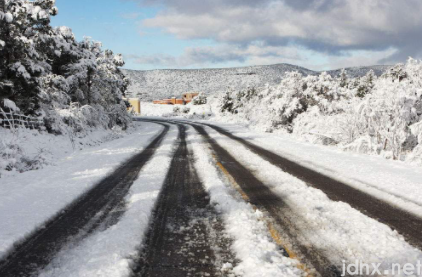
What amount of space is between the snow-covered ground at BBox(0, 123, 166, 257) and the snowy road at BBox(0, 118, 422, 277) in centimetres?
8

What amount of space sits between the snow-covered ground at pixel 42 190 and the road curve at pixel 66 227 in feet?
0.59

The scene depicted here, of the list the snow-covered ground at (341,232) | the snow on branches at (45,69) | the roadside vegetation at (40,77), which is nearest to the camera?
the snow-covered ground at (341,232)

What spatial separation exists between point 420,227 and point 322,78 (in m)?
16.9

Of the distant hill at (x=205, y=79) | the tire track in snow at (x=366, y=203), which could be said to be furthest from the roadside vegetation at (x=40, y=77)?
the distant hill at (x=205, y=79)

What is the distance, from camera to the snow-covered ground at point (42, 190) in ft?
13.8

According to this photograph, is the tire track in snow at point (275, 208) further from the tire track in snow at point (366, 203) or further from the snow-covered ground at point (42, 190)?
the snow-covered ground at point (42, 190)

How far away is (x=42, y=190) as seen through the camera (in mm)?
6082

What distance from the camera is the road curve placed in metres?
3.19

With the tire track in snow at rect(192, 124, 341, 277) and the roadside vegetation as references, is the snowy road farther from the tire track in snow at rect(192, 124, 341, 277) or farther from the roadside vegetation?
the roadside vegetation

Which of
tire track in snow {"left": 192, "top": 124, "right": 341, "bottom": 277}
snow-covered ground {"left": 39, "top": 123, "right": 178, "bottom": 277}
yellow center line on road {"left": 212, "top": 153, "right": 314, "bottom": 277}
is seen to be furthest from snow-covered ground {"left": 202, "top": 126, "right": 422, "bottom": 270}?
snow-covered ground {"left": 39, "top": 123, "right": 178, "bottom": 277}

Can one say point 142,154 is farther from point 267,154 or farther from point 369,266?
point 369,266

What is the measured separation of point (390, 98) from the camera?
10562 millimetres

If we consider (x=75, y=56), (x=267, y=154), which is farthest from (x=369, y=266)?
(x=75, y=56)

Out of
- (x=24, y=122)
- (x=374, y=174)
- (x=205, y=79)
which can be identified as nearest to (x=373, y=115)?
(x=374, y=174)
